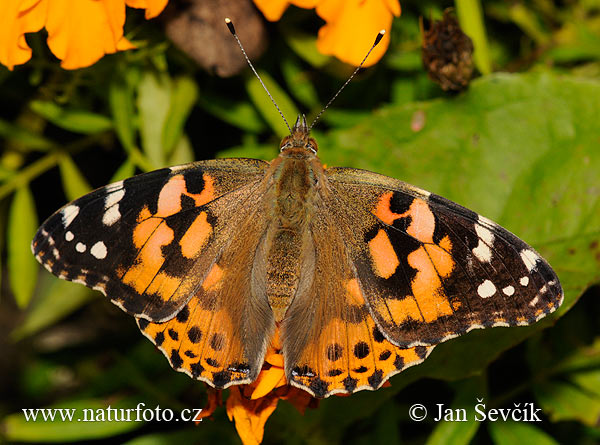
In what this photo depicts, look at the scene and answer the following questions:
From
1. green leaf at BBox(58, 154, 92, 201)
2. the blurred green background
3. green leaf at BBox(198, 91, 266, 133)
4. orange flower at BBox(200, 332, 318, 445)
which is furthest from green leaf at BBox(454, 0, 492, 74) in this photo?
green leaf at BBox(58, 154, 92, 201)

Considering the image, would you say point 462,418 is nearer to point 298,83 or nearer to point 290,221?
point 290,221

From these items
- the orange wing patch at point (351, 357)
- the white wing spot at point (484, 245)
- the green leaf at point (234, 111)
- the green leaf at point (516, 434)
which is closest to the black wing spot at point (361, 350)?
the orange wing patch at point (351, 357)

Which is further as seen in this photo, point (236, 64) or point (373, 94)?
point (373, 94)

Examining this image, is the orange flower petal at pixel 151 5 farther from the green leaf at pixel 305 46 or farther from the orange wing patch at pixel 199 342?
the orange wing patch at pixel 199 342

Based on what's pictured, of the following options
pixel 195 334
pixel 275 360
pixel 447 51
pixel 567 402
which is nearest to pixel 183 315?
pixel 195 334

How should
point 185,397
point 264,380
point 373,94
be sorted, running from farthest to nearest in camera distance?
point 185,397
point 373,94
point 264,380

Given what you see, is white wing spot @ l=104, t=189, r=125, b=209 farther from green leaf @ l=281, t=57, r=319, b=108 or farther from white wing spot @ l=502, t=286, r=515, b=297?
white wing spot @ l=502, t=286, r=515, b=297

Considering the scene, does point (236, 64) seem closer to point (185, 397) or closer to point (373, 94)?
point (373, 94)

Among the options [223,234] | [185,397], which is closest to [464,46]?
[223,234]
